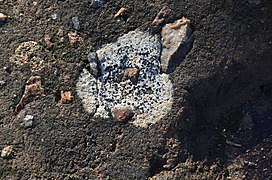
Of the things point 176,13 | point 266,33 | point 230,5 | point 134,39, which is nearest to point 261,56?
point 266,33

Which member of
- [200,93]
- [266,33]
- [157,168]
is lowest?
[157,168]

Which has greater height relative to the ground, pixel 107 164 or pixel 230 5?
pixel 230 5

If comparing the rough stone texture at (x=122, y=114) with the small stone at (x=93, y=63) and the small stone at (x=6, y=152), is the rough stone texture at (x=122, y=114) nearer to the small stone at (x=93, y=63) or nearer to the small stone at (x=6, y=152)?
the small stone at (x=93, y=63)

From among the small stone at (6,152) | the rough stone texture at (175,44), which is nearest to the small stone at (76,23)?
the rough stone texture at (175,44)

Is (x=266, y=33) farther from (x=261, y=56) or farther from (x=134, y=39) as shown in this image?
(x=134, y=39)

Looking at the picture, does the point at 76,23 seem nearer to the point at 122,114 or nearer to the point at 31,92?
the point at 31,92

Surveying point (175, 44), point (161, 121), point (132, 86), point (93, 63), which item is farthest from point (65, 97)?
point (175, 44)

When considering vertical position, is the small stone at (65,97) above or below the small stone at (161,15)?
below
